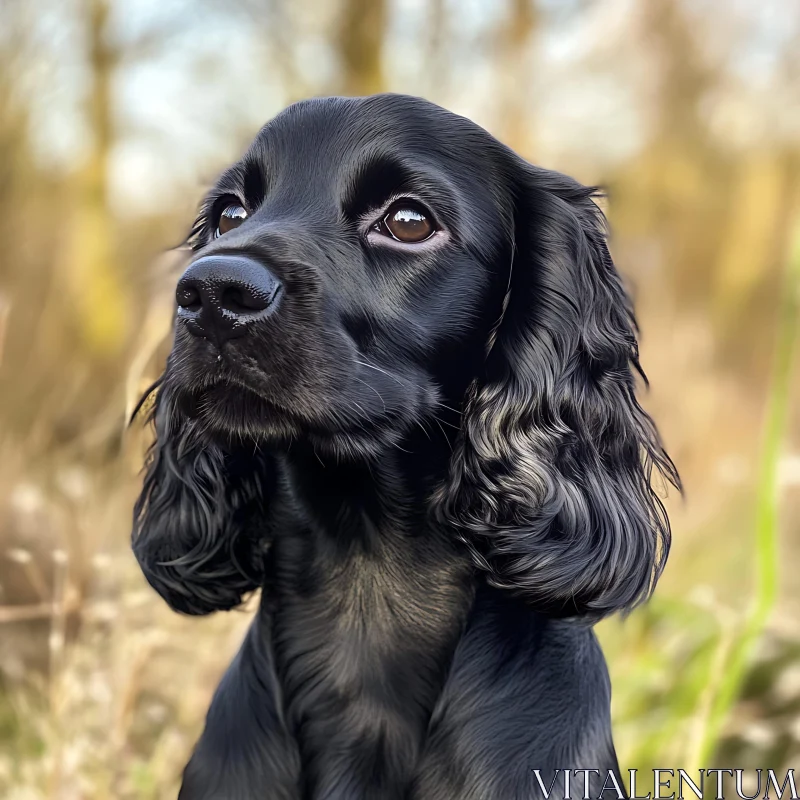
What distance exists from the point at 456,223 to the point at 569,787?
107 centimetres

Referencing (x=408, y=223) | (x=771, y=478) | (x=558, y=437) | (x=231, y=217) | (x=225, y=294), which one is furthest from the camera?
(x=771, y=478)

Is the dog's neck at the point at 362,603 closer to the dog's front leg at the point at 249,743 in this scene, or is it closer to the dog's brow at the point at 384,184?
the dog's front leg at the point at 249,743

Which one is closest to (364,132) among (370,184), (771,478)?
(370,184)

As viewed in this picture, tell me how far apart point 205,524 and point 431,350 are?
25.9 inches

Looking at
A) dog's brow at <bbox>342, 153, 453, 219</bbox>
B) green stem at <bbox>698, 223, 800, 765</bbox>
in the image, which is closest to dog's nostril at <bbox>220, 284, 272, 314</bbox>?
dog's brow at <bbox>342, 153, 453, 219</bbox>

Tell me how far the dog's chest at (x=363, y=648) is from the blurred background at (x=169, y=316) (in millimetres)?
767

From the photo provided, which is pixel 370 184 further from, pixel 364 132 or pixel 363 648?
pixel 363 648

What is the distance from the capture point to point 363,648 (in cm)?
186

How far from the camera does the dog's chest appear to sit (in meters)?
1.77

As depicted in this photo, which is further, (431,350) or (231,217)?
(231,217)

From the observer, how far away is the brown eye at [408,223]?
5.90ft

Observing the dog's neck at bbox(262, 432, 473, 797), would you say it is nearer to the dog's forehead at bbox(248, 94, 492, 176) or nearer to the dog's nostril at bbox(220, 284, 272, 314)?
the dog's nostril at bbox(220, 284, 272, 314)

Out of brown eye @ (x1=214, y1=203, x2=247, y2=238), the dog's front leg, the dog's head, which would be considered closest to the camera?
the dog's head

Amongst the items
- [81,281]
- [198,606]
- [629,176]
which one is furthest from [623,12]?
[198,606]
